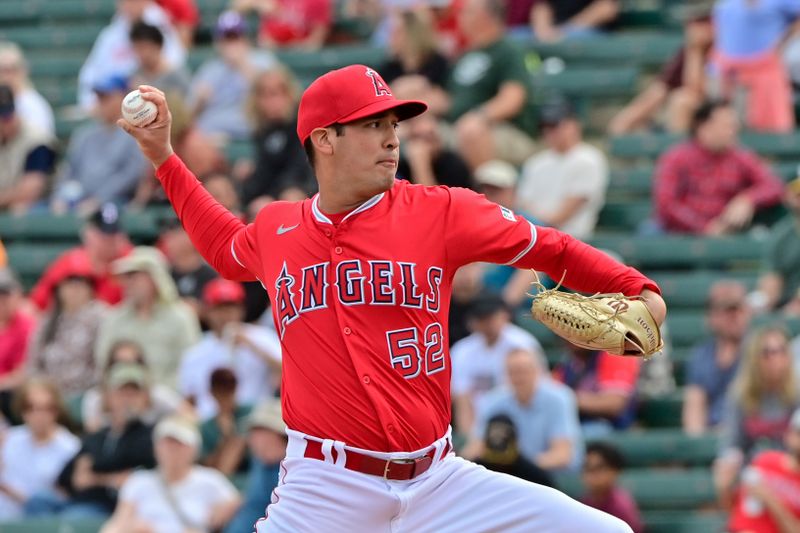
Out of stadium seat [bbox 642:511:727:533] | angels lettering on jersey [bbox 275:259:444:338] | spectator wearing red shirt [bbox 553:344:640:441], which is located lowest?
stadium seat [bbox 642:511:727:533]

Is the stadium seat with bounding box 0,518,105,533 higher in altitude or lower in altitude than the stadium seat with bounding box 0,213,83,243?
lower

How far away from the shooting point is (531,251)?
186 inches

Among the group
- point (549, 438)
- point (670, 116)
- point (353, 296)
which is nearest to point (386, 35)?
point (670, 116)

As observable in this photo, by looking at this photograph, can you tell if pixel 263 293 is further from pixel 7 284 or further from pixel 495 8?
pixel 495 8

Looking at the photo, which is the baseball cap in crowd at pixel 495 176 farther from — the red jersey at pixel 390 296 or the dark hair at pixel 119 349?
the red jersey at pixel 390 296

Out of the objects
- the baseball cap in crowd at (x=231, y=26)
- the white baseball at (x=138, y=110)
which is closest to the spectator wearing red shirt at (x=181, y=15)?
the baseball cap in crowd at (x=231, y=26)

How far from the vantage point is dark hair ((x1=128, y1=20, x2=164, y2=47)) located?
1151 centimetres

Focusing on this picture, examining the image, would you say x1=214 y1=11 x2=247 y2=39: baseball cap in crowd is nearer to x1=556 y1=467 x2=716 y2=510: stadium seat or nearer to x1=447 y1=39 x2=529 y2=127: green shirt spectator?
x1=447 y1=39 x2=529 y2=127: green shirt spectator

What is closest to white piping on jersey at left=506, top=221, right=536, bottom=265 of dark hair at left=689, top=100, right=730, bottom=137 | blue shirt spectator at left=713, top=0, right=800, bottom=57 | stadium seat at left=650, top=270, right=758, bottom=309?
stadium seat at left=650, top=270, right=758, bottom=309

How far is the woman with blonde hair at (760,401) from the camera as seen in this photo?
8.31m

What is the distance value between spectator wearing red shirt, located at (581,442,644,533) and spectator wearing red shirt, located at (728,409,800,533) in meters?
0.53

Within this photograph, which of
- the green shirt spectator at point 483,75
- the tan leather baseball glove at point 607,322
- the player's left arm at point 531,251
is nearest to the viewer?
the tan leather baseball glove at point 607,322

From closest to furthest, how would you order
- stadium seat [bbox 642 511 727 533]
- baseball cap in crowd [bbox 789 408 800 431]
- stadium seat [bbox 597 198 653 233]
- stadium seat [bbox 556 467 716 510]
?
baseball cap in crowd [bbox 789 408 800 431] < stadium seat [bbox 642 511 727 533] < stadium seat [bbox 556 467 716 510] < stadium seat [bbox 597 198 653 233]

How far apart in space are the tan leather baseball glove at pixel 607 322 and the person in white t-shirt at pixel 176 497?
4.11m
